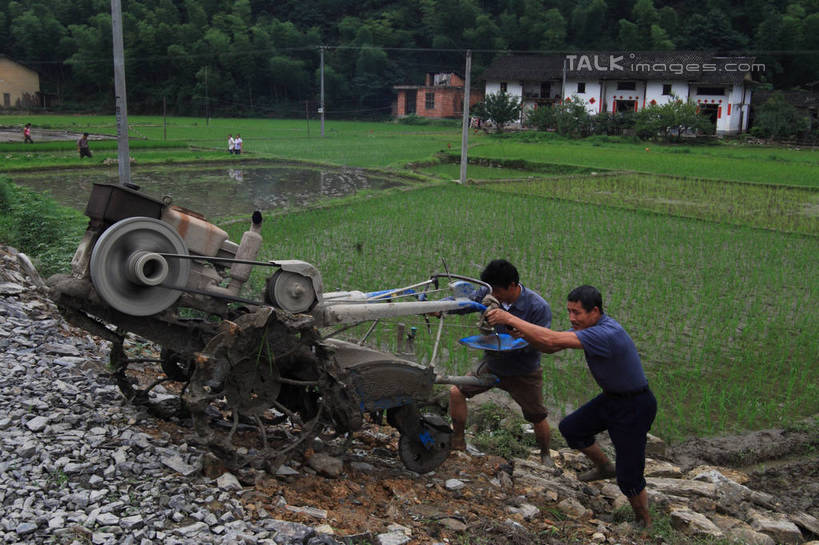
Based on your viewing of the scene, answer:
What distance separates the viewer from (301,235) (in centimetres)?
1483

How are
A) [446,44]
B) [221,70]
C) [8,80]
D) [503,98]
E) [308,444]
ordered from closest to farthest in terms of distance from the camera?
[308,444], [503,98], [8,80], [221,70], [446,44]

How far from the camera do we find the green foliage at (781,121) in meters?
42.0

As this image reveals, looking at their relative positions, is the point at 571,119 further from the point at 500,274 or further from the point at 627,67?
the point at 500,274

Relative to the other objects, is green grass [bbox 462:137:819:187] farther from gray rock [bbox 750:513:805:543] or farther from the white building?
gray rock [bbox 750:513:805:543]

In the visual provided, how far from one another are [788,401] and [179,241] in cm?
625

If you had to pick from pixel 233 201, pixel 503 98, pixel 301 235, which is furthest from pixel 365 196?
pixel 503 98

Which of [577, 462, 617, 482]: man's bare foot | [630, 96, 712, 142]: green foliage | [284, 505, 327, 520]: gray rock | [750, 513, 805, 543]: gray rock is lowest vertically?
[750, 513, 805, 543]: gray rock

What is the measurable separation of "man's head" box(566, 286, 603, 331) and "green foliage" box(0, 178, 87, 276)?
6901mm

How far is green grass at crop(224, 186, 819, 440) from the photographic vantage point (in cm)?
765

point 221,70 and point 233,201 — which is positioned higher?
point 221,70

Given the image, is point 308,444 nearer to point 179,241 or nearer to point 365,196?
point 179,241

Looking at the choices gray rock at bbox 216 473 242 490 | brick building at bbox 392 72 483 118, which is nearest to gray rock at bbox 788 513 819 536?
gray rock at bbox 216 473 242 490

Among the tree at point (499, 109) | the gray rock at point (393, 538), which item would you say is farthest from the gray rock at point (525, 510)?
the tree at point (499, 109)

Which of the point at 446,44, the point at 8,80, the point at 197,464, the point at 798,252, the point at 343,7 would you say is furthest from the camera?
the point at 343,7
